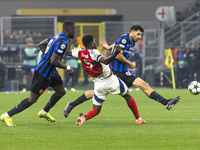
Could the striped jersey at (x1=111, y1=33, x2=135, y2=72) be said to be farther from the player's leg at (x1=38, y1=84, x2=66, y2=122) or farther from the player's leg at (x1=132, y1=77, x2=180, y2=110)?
the player's leg at (x1=38, y1=84, x2=66, y2=122)

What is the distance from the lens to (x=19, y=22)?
25125 millimetres

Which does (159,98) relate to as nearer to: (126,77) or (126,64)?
(126,77)

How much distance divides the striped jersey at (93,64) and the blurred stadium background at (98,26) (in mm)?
14574

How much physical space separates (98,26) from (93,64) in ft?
53.5

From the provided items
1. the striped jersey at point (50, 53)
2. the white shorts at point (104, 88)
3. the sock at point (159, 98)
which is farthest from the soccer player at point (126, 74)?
the striped jersey at point (50, 53)

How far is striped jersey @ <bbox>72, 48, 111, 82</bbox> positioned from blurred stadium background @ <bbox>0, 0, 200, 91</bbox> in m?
14.6

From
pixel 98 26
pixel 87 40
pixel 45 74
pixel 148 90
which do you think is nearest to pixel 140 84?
pixel 148 90

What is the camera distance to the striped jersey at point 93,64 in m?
9.61

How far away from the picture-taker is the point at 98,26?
25891mm

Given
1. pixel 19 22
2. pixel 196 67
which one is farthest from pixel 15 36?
pixel 196 67

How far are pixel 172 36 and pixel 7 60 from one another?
8.84 metres

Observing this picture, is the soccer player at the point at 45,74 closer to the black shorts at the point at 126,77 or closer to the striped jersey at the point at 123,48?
the striped jersey at the point at 123,48

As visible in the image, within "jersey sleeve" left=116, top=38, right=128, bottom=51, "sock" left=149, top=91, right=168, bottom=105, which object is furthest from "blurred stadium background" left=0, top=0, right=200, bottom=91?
"sock" left=149, top=91, right=168, bottom=105

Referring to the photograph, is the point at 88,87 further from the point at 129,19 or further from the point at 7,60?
the point at 129,19
